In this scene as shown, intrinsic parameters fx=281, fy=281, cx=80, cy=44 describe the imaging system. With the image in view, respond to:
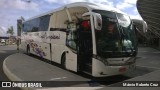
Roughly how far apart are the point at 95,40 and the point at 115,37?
3.07 ft

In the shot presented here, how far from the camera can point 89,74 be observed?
12016 mm

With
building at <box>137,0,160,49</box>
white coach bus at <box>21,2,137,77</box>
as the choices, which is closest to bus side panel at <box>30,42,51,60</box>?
white coach bus at <box>21,2,137,77</box>

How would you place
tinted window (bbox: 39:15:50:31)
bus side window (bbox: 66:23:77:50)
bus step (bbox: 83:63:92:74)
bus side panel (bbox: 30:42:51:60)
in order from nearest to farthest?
bus step (bbox: 83:63:92:74) → bus side window (bbox: 66:23:77:50) → bus side panel (bbox: 30:42:51:60) → tinted window (bbox: 39:15:50:31)

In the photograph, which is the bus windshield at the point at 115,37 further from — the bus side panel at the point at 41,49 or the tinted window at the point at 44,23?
the tinted window at the point at 44,23

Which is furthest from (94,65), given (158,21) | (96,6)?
(158,21)

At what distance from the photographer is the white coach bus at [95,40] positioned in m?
11.2

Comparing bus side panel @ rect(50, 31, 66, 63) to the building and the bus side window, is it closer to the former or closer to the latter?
the bus side window

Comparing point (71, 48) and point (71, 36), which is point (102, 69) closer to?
point (71, 48)

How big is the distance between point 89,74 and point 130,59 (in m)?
1.87

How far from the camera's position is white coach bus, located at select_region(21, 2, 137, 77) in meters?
11.2

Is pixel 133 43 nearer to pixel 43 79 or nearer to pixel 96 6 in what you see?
pixel 96 6

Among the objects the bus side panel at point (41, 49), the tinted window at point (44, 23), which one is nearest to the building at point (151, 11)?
the bus side panel at point (41, 49)

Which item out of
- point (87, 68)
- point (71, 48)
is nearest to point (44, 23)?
point (71, 48)

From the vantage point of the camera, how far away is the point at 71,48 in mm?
12938
